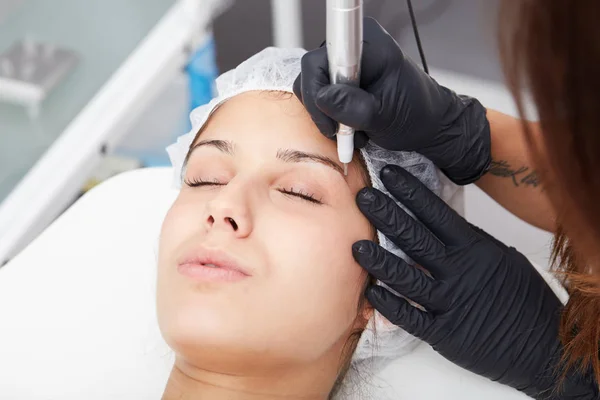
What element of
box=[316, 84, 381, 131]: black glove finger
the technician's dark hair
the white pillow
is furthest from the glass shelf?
the technician's dark hair

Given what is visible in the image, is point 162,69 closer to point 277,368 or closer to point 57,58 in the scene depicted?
point 57,58

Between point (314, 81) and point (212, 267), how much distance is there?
0.37m

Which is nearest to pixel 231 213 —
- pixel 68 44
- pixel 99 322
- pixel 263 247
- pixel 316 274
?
pixel 263 247

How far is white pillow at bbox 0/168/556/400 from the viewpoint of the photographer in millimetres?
1724

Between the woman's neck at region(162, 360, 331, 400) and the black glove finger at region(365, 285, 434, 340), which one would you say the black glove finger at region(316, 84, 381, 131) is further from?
the woman's neck at region(162, 360, 331, 400)

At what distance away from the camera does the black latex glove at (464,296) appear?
4.87 feet

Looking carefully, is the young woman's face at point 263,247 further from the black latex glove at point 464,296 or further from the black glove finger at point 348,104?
the black glove finger at point 348,104

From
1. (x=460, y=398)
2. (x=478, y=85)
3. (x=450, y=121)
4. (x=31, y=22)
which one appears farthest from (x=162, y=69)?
(x=460, y=398)

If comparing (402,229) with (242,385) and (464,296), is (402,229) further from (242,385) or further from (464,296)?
(242,385)

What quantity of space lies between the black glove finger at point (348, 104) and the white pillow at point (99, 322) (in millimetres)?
686

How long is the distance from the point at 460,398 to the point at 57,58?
183cm

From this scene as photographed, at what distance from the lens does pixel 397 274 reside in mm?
1459

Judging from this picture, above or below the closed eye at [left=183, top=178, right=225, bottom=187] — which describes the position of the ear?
below

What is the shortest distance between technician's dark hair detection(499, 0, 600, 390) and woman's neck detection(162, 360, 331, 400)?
657 mm
